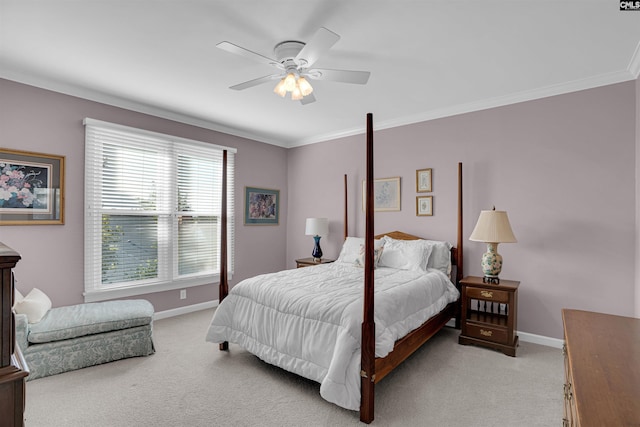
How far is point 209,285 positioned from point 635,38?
502cm

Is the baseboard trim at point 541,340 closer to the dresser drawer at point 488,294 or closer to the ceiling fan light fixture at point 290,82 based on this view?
the dresser drawer at point 488,294

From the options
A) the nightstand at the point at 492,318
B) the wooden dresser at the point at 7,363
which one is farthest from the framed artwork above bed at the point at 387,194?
the wooden dresser at the point at 7,363

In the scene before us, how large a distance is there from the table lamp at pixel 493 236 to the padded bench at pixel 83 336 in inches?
129

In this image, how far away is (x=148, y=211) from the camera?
3.96 m

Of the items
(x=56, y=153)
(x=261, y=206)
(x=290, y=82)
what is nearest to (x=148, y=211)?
(x=56, y=153)

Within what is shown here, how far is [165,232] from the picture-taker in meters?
4.11

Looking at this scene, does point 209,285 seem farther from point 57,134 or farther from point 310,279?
point 57,134

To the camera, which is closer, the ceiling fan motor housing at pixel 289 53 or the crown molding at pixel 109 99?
the ceiling fan motor housing at pixel 289 53

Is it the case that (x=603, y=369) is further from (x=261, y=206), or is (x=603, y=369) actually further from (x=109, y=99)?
(x=261, y=206)

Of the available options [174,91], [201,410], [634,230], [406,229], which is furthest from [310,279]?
[634,230]

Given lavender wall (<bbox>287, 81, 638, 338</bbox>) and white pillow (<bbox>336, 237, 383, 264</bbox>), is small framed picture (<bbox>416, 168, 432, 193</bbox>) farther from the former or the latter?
Answer: white pillow (<bbox>336, 237, 383, 264</bbox>)

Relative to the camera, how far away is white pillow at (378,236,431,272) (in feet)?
12.0

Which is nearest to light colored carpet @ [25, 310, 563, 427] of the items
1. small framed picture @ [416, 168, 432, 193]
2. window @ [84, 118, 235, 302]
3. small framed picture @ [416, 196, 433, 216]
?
window @ [84, 118, 235, 302]

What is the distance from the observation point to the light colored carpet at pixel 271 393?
2.08 m
